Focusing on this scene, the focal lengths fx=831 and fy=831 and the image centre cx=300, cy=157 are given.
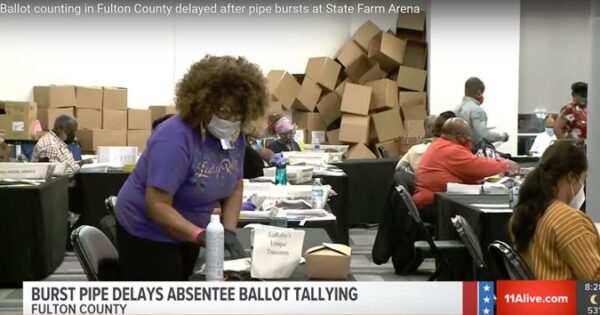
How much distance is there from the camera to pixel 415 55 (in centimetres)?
715

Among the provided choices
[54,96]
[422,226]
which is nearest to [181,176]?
[422,226]

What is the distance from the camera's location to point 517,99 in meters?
6.26

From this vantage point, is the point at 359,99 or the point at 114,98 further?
the point at 359,99

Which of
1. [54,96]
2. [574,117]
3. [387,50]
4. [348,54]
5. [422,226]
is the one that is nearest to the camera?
[422,226]

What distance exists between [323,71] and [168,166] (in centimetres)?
587

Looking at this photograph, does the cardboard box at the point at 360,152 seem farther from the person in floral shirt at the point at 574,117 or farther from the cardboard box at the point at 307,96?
the person in floral shirt at the point at 574,117

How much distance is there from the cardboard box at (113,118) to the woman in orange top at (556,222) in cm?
548

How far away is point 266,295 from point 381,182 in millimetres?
5158

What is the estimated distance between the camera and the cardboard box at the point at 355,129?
25.7ft

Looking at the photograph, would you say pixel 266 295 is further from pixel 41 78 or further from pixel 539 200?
pixel 41 78

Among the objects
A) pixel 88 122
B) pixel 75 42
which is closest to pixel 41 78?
pixel 88 122

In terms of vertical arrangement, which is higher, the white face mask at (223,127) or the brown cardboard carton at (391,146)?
the white face mask at (223,127)

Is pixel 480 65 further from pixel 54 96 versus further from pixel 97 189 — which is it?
pixel 54 96

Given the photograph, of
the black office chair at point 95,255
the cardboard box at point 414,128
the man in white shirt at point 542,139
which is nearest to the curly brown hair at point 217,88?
the black office chair at point 95,255
